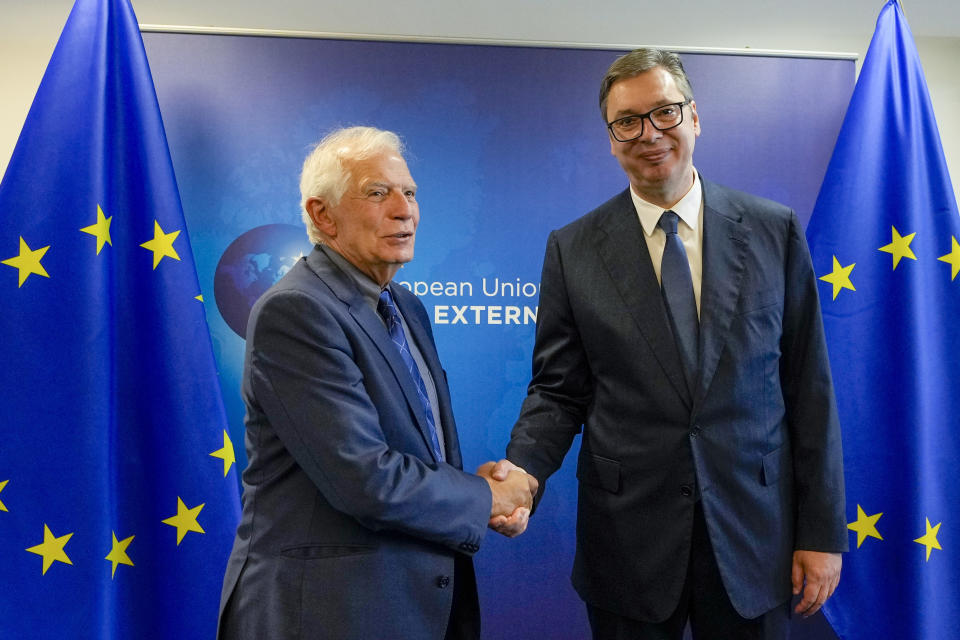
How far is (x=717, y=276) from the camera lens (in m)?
1.92

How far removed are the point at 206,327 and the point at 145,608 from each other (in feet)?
2.96

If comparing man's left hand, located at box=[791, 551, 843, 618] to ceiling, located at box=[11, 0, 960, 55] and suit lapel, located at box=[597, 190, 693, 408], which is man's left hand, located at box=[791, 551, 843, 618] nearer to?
suit lapel, located at box=[597, 190, 693, 408]

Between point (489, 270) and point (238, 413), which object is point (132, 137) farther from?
point (489, 270)

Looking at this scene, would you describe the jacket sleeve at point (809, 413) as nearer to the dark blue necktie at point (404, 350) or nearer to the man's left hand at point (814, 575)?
the man's left hand at point (814, 575)

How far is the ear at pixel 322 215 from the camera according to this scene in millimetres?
1849

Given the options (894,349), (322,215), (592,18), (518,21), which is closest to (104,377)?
(322,215)

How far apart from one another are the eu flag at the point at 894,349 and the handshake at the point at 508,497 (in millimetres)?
1245

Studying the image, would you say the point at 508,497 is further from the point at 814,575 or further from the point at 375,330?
the point at 814,575

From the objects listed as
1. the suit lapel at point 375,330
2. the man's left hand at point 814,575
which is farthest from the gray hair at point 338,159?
the man's left hand at point 814,575

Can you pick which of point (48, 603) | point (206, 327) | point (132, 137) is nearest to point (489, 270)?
point (206, 327)

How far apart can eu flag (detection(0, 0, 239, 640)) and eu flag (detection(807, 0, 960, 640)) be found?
2044 mm

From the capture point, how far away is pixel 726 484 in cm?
186

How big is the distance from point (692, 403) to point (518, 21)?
2.09 m

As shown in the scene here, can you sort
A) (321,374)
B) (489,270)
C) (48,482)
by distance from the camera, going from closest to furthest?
(321,374), (48,482), (489,270)
